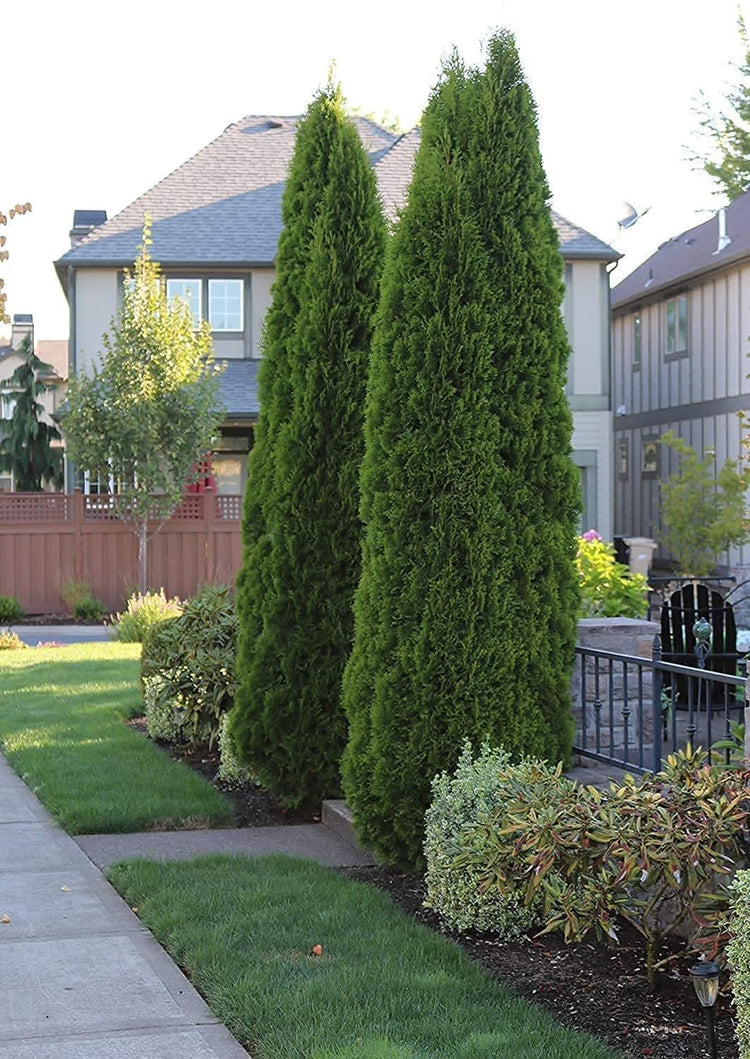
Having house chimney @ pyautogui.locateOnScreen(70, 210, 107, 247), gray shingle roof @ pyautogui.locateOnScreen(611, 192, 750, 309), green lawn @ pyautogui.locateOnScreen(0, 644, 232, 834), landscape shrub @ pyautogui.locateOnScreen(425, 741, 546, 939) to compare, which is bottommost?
green lawn @ pyautogui.locateOnScreen(0, 644, 232, 834)

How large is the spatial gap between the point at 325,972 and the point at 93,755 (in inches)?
200

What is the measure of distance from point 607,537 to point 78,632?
10.0 metres

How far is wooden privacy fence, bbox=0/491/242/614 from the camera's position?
23.5 metres

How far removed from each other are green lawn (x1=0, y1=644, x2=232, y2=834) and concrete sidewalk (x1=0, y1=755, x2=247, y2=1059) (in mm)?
902

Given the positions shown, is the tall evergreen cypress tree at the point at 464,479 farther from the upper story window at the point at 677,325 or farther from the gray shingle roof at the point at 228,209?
the upper story window at the point at 677,325

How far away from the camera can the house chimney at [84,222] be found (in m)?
27.8

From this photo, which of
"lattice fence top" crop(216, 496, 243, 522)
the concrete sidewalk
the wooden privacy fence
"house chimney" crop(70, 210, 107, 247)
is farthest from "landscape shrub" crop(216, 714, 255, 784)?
"house chimney" crop(70, 210, 107, 247)

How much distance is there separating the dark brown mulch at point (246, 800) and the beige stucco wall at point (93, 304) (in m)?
16.6

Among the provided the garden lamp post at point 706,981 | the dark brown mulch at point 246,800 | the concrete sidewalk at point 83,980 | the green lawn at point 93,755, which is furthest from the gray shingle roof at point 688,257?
the garden lamp post at point 706,981

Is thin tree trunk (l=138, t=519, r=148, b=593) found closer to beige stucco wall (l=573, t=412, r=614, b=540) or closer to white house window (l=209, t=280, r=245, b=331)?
white house window (l=209, t=280, r=245, b=331)

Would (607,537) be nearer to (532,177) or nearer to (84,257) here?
(84,257)

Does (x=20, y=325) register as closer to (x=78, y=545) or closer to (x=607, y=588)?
(x=78, y=545)

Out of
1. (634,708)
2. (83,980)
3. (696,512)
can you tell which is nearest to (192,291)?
(696,512)

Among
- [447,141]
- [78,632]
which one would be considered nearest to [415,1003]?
[447,141]
